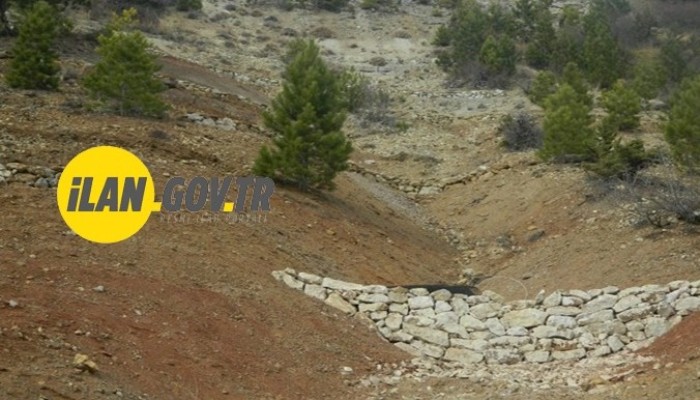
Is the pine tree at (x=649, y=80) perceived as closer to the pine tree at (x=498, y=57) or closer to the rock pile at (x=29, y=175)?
the pine tree at (x=498, y=57)

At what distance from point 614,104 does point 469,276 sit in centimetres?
1166

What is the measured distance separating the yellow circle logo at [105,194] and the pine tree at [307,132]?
3.08 m

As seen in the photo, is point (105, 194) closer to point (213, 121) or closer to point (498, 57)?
point (213, 121)

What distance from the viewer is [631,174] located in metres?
18.9

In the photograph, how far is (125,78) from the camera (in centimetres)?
1908

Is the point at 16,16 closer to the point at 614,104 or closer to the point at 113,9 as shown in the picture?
the point at 113,9

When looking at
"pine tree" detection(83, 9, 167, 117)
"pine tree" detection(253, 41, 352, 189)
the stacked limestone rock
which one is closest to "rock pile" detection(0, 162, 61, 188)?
the stacked limestone rock

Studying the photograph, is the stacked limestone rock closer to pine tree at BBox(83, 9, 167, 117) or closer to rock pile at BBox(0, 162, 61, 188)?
rock pile at BBox(0, 162, 61, 188)

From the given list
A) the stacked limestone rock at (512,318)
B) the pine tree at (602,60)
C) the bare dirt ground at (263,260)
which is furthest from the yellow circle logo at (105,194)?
the pine tree at (602,60)

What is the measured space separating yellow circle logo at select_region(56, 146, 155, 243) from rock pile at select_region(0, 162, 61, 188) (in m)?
0.18

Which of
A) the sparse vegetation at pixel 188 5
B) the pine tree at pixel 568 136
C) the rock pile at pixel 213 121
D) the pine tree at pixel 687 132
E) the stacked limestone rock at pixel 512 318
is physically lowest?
the sparse vegetation at pixel 188 5

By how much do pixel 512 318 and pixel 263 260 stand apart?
4107 mm

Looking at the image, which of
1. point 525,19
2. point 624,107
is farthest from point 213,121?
point 525,19

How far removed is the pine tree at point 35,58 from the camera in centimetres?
2014
